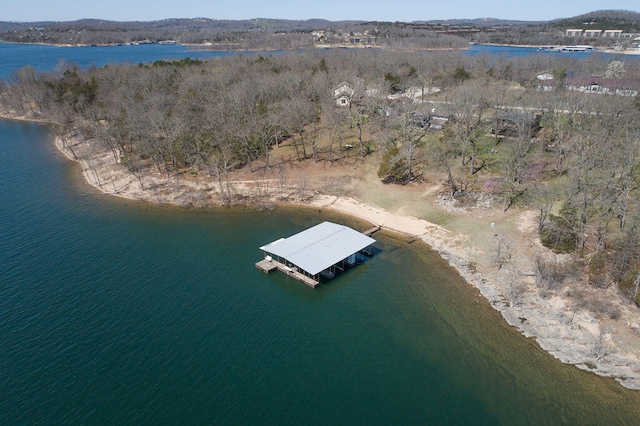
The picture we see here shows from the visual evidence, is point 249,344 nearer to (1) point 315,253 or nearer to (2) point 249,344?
(2) point 249,344

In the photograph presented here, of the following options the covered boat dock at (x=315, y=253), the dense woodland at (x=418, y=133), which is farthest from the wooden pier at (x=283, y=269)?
the dense woodland at (x=418, y=133)

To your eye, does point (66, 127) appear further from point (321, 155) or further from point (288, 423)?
point (288, 423)

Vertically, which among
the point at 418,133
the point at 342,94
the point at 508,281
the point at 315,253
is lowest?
the point at 508,281

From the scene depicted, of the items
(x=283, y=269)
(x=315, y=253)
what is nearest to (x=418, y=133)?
(x=315, y=253)

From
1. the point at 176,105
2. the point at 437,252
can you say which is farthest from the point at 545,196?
the point at 176,105

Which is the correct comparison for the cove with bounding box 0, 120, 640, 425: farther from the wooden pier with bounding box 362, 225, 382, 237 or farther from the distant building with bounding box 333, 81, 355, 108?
the distant building with bounding box 333, 81, 355, 108

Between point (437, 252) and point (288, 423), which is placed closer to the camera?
point (288, 423)

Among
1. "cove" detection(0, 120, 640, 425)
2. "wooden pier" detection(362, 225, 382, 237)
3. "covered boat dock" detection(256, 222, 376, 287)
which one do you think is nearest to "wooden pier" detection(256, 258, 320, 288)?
"covered boat dock" detection(256, 222, 376, 287)
